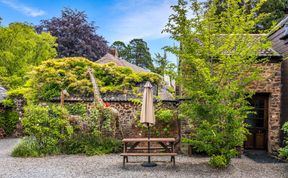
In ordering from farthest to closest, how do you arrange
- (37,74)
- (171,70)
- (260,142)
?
(37,74)
(260,142)
(171,70)

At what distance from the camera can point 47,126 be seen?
1116 centimetres

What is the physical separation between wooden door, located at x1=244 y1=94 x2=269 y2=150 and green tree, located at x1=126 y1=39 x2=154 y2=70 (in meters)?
38.7

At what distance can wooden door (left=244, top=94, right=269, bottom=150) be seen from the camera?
12281mm

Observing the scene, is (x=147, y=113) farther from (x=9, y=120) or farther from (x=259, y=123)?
(x=9, y=120)

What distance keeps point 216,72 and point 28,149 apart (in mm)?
7575

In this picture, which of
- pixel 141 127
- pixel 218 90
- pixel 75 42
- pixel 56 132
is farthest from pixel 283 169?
pixel 75 42

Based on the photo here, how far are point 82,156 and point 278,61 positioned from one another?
28.9 feet

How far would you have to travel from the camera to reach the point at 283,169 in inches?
355

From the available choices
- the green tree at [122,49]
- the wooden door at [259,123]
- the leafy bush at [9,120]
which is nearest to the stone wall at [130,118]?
the wooden door at [259,123]

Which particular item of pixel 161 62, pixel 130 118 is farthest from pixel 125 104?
pixel 161 62

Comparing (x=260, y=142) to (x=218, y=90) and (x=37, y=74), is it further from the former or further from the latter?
(x=37, y=74)

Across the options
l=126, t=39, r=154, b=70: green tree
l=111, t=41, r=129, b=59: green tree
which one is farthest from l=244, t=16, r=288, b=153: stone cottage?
l=111, t=41, r=129, b=59: green tree

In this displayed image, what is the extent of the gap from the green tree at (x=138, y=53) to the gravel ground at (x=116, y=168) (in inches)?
1610

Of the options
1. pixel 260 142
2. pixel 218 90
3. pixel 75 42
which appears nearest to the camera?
pixel 218 90
